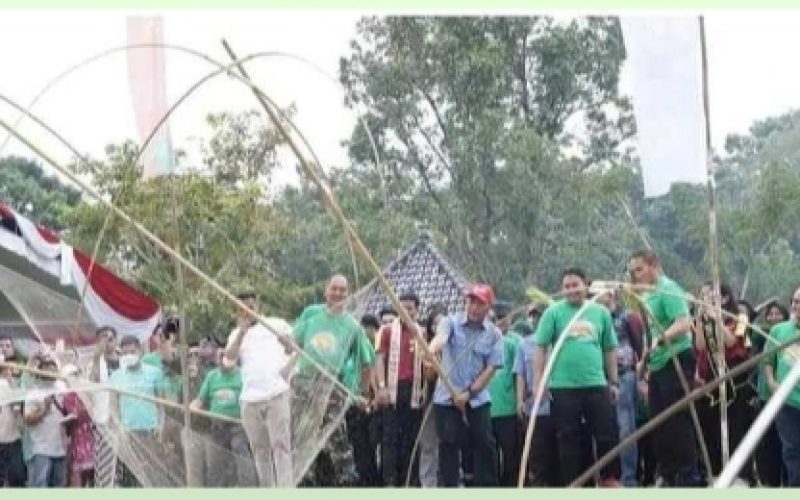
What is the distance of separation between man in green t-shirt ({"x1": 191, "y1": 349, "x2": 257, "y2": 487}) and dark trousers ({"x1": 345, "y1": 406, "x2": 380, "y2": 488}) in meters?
0.78

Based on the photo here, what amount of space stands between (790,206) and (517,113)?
203 cm

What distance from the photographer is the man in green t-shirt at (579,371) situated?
7477 millimetres

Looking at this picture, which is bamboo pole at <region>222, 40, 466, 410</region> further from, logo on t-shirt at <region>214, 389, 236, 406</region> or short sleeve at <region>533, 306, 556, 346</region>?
logo on t-shirt at <region>214, 389, 236, 406</region>

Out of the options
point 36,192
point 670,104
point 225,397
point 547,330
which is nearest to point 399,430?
point 225,397

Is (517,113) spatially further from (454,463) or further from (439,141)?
(454,463)

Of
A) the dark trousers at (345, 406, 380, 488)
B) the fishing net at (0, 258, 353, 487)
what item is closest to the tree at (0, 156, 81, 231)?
A: the fishing net at (0, 258, 353, 487)

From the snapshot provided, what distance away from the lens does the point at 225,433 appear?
7.70 meters

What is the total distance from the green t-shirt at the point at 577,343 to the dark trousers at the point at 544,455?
1.11ft

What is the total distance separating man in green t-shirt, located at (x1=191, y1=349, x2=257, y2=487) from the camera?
7.53 meters

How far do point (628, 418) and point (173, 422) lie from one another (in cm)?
226

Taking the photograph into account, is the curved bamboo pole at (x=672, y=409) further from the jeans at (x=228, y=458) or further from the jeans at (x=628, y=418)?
the jeans at (x=628, y=418)

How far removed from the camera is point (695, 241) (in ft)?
36.3

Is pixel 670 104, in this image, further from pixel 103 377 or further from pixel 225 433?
pixel 103 377

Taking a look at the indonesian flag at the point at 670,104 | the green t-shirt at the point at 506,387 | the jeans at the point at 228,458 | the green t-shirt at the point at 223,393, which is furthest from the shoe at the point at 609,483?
the green t-shirt at the point at 223,393
